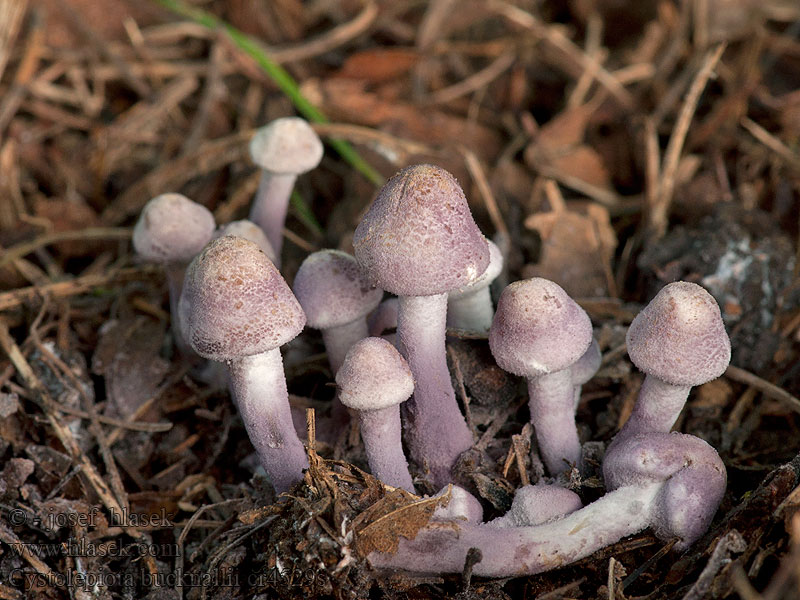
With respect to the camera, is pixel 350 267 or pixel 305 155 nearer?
pixel 350 267

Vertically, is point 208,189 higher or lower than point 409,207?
lower

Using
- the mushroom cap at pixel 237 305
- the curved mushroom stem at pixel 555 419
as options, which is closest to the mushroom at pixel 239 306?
the mushroom cap at pixel 237 305

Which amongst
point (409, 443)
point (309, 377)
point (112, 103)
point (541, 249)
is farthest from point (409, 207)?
point (112, 103)

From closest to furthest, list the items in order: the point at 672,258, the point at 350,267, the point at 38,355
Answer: the point at 350,267 → the point at 38,355 → the point at 672,258

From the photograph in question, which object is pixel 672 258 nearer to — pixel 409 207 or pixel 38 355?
pixel 409 207

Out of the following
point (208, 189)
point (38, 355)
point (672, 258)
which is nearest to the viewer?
point (38, 355)

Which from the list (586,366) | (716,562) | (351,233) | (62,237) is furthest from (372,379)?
(62,237)

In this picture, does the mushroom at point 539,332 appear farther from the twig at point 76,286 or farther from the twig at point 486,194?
the twig at point 76,286

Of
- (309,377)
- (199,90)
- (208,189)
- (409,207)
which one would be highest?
(409,207)
